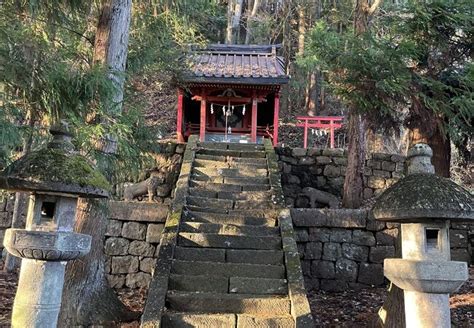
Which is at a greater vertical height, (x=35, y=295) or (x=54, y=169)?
(x=54, y=169)

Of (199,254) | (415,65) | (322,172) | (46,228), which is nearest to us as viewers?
(46,228)

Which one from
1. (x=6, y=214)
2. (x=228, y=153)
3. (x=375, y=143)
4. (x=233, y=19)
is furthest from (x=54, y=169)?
(x=233, y=19)

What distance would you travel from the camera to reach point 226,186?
25.6 ft

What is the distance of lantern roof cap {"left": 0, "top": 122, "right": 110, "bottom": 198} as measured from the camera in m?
3.37

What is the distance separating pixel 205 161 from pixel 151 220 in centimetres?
198

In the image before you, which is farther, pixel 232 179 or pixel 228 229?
pixel 232 179

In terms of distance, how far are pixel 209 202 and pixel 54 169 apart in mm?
3921

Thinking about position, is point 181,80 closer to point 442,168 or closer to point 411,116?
point 411,116

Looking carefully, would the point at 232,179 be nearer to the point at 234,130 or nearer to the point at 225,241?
the point at 225,241

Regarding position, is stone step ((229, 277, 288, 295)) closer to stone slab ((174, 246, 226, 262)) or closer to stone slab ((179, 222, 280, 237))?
stone slab ((174, 246, 226, 262))

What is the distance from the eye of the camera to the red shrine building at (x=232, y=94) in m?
11.7

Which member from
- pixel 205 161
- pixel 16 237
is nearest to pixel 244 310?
pixel 16 237

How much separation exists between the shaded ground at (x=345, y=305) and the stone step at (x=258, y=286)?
36.7 inches

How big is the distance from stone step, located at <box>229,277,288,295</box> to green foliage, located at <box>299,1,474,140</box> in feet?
8.27
